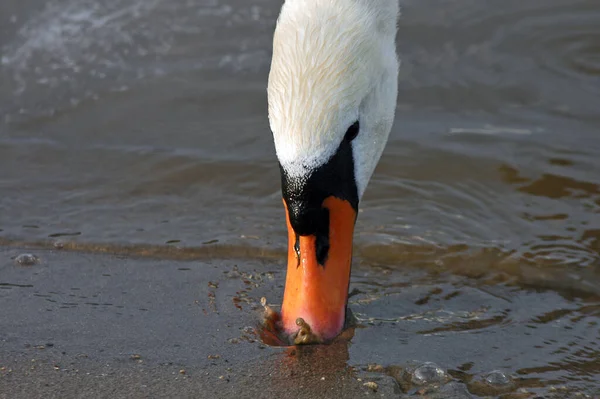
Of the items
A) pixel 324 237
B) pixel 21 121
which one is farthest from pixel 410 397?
pixel 21 121

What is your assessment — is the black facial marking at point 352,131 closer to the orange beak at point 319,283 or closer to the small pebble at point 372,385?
the orange beak at point 319,283

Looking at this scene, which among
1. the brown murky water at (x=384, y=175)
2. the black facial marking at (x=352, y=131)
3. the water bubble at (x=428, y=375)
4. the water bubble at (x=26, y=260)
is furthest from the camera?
the water bubble at (x=26, y=260)

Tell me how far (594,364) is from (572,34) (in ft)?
15.4

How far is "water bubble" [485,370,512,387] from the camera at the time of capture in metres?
4.40

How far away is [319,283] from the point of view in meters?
4.66

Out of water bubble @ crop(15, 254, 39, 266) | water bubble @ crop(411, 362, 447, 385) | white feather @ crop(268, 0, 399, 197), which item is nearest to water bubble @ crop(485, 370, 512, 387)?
water bubble @ crop(411, 362, 447, 385)

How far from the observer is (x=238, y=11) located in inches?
379

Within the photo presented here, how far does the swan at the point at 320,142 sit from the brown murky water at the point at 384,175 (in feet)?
0.90

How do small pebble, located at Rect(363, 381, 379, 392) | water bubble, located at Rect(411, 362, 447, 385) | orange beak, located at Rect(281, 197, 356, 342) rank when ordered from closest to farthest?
1. small pebble, located at Rect(363, 381, 379, 392)
2. water bubble, located at Rect(411, 362, 447, 385)
3. orange beak, located at Rect(281, 197, 356, 342)

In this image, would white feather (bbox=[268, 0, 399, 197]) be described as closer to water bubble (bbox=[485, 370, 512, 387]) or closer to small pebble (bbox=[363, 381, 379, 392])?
small pebble (bbox=[363, 381, 379, 392])

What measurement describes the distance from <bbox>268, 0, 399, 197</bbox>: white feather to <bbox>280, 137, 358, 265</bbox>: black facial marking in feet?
0.18

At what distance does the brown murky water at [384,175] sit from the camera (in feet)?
Result: 16.3

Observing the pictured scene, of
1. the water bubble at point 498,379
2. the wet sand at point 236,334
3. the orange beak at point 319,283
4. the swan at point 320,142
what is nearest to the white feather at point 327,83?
the swan at point 320,142

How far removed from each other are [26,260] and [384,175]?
255cm
